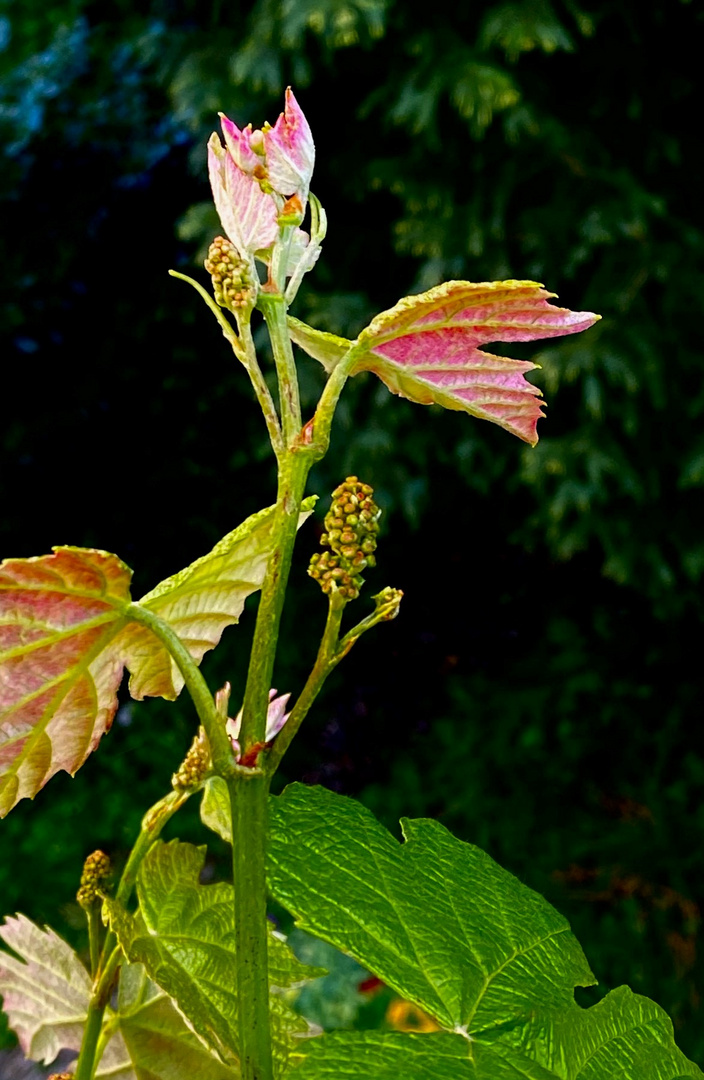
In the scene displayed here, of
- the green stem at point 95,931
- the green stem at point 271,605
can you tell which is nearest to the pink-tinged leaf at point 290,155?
the green stem at point 271,605

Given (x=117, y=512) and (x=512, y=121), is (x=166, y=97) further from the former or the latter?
(x=512, y=121)

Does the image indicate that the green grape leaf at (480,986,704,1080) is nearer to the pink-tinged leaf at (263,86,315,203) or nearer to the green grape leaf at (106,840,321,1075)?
the green grape leaf at (106,840,321,1075)

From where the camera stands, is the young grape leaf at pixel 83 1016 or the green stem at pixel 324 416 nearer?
the green stem at pixel 324 416

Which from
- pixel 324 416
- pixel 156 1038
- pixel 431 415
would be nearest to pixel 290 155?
pixel 324 416

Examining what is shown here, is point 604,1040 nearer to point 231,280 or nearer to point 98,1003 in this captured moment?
point 98,1003

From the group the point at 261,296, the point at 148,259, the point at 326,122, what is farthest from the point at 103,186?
the point at 261,296

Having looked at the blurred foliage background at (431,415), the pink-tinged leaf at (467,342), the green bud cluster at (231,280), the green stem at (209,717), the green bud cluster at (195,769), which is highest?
the green bud cluster at (231,280)

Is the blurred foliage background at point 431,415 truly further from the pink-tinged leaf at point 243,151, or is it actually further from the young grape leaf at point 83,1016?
the young grape leaf at point 83,1016
